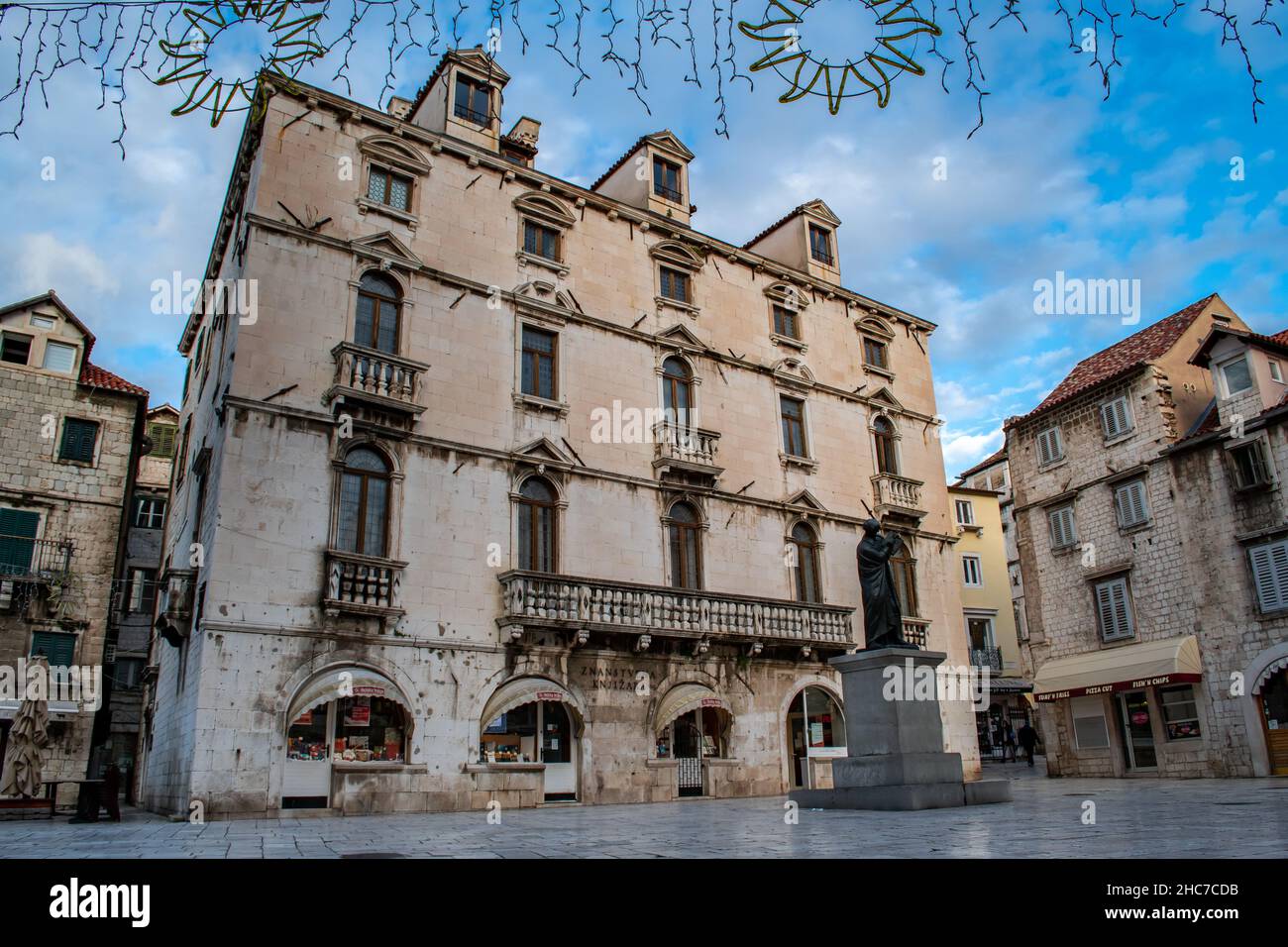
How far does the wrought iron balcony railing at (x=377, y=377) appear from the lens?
66.6ft

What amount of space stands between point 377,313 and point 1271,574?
24.8 metres

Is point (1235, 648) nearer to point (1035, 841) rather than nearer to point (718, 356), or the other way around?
point (718, 356)

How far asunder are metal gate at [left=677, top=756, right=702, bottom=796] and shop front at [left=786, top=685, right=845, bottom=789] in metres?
3.08

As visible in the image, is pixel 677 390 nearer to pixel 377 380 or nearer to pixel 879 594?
pixel 377 380

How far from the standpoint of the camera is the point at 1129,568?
96.8 feet

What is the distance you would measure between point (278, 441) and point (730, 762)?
1338 centimetres

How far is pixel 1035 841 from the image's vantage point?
8.34 meters

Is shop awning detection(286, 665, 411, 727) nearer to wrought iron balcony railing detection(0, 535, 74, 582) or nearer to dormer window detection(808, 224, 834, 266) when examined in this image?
wrought iron balcony railing detection(0, 535, 74, 582)

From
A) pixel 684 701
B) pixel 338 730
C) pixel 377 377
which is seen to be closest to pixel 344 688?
pixel 338 730

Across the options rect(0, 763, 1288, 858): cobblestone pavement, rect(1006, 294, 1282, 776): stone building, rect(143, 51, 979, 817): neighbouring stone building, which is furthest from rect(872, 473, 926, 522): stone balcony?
rect(0, 763, 1288, 858): cobblestone pavement

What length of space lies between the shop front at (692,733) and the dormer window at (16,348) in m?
24.1

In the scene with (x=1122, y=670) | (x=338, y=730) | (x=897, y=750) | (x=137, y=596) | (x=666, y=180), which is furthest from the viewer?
(x=137, y=596)

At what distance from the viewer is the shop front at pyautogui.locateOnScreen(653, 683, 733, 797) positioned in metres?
22.8

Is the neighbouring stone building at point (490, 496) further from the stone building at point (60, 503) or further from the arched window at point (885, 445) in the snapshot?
the stone building at point (60, 503)
